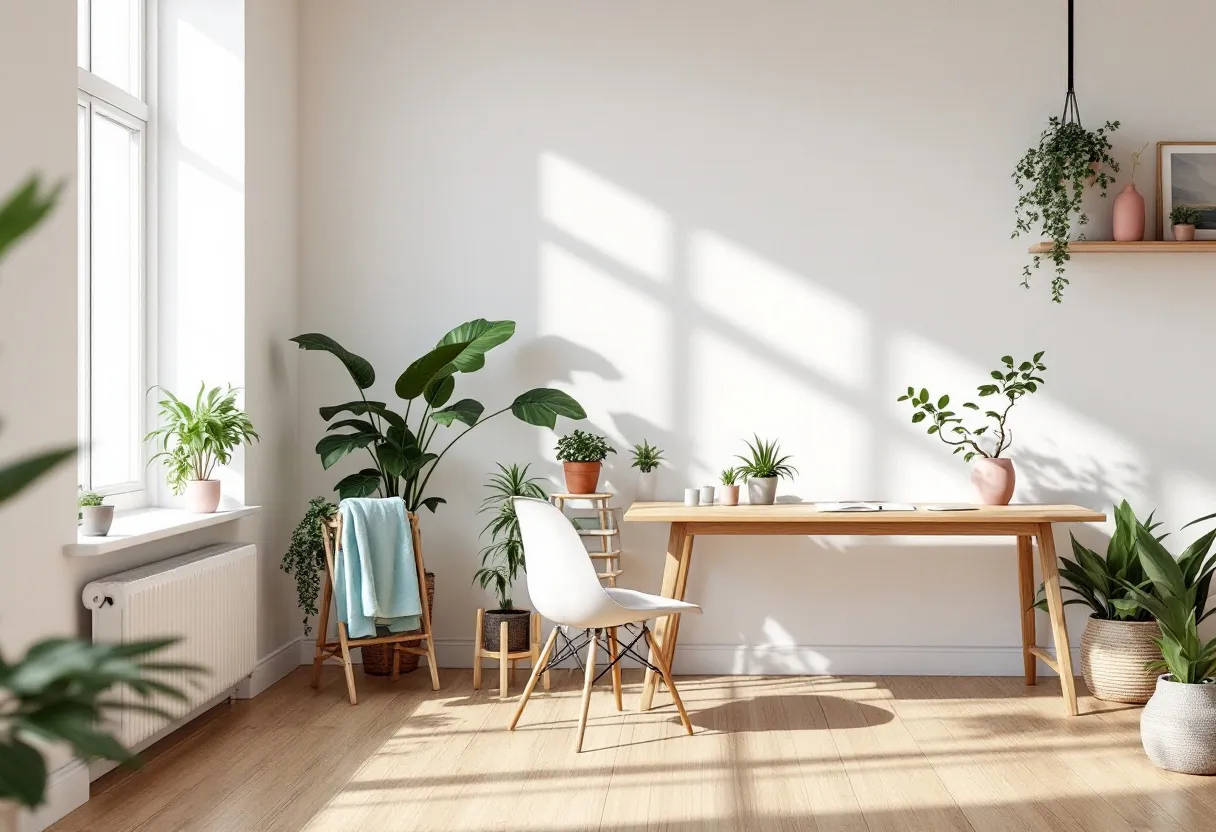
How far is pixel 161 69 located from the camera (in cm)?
421

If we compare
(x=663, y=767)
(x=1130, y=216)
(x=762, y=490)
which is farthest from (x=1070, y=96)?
(x=663, y=767)

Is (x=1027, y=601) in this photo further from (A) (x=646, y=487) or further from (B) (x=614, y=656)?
(B) (x=614, y=656)

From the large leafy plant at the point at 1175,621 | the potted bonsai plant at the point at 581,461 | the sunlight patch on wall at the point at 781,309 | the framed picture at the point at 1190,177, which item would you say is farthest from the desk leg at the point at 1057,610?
the potted bonsai plant at the point at 581,461

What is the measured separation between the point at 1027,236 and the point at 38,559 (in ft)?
12.7

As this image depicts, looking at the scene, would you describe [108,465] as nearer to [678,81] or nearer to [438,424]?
[438,424]

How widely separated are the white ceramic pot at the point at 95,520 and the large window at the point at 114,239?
1.30 ft

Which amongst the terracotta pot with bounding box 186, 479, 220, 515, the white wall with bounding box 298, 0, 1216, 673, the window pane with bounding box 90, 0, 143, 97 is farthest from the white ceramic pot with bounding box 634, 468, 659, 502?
the window pane with bounding box 90, 0, 143, 97

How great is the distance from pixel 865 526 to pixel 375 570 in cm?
186

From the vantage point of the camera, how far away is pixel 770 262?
15.1 feet

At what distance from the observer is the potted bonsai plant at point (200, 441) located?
3826mm

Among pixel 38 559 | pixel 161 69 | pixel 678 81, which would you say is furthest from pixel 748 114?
pixel 38 559

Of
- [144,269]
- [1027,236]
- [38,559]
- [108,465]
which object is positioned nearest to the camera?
[38,559]

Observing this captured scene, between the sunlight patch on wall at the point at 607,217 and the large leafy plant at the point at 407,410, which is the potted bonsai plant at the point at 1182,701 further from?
the sunlight patch on wall at the point at 607,217

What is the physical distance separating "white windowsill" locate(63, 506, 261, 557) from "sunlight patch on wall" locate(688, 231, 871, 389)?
6.89ft
